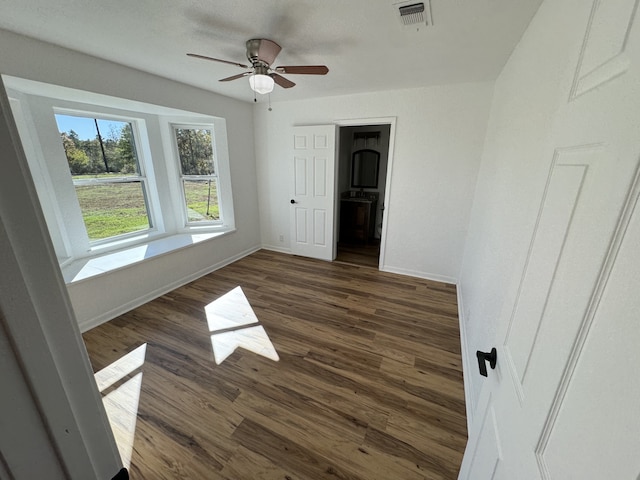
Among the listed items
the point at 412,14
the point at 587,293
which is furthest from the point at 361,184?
the point at 587,293

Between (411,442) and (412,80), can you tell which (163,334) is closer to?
(411,442)

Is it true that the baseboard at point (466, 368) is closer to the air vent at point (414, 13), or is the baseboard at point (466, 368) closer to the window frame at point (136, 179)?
the air vent at point (414, 13)

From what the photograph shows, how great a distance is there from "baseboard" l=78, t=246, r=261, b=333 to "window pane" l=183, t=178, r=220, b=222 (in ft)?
2.46

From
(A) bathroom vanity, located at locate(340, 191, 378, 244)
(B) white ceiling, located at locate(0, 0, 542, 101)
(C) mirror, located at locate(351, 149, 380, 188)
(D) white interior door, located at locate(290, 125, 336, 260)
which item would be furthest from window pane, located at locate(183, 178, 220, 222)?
(C) mirror, located at locate(351, 149, 380, 188)

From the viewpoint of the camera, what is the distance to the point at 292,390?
1780 millimetres

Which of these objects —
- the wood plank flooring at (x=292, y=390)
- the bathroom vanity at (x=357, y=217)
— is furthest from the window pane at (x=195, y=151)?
the bathroom vanity at (x=357, y=217)

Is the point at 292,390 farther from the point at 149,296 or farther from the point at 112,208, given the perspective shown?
the point at 112,208

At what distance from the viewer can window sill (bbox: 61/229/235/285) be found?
2.44 meters

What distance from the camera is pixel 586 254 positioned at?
48 centimetres

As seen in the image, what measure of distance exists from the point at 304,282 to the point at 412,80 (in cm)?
270

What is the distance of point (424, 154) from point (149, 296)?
12.3 ft

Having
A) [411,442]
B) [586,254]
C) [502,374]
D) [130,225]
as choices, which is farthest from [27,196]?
[130,225]

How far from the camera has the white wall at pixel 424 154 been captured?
288cm

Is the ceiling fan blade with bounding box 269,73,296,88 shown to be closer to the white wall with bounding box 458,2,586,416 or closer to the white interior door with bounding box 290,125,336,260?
the white interior door with bounding box 290,125,336,260
